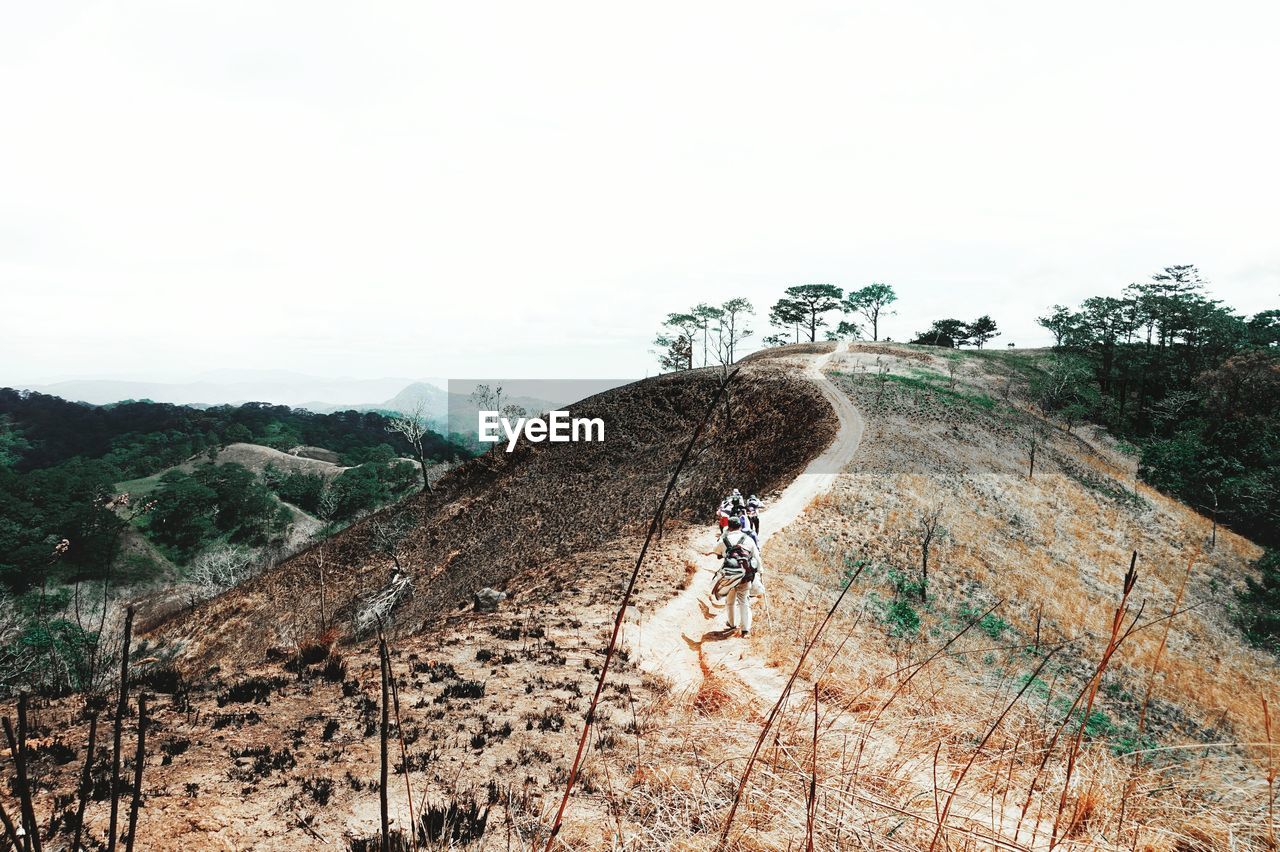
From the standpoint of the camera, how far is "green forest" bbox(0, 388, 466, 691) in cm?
4266

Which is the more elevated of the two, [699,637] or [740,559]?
[740,559]

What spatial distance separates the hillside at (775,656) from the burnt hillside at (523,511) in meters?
0.28

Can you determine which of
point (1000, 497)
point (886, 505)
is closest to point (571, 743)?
point (886, 505)

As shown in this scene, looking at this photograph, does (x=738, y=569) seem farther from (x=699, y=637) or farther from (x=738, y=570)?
(x=699, y=637)

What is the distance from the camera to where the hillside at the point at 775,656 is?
2770 millimetres

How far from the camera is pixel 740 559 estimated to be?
10906 mm

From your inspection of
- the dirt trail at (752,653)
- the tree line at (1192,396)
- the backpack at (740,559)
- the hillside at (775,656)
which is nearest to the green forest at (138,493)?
the hillside at (775,656)

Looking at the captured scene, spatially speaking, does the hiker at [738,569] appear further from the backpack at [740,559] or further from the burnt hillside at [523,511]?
the burnt hillside at [523,511]

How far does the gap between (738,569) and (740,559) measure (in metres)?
0.25

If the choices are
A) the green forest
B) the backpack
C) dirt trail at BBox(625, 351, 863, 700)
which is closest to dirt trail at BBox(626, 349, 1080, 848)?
dirt trail at BBox(625, 351, 863, 700)

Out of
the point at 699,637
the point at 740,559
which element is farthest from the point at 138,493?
the point at 740,559

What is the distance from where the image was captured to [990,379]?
178ft

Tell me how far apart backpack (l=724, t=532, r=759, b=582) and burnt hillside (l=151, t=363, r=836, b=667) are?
14654mm

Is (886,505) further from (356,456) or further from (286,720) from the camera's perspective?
(356,456)
